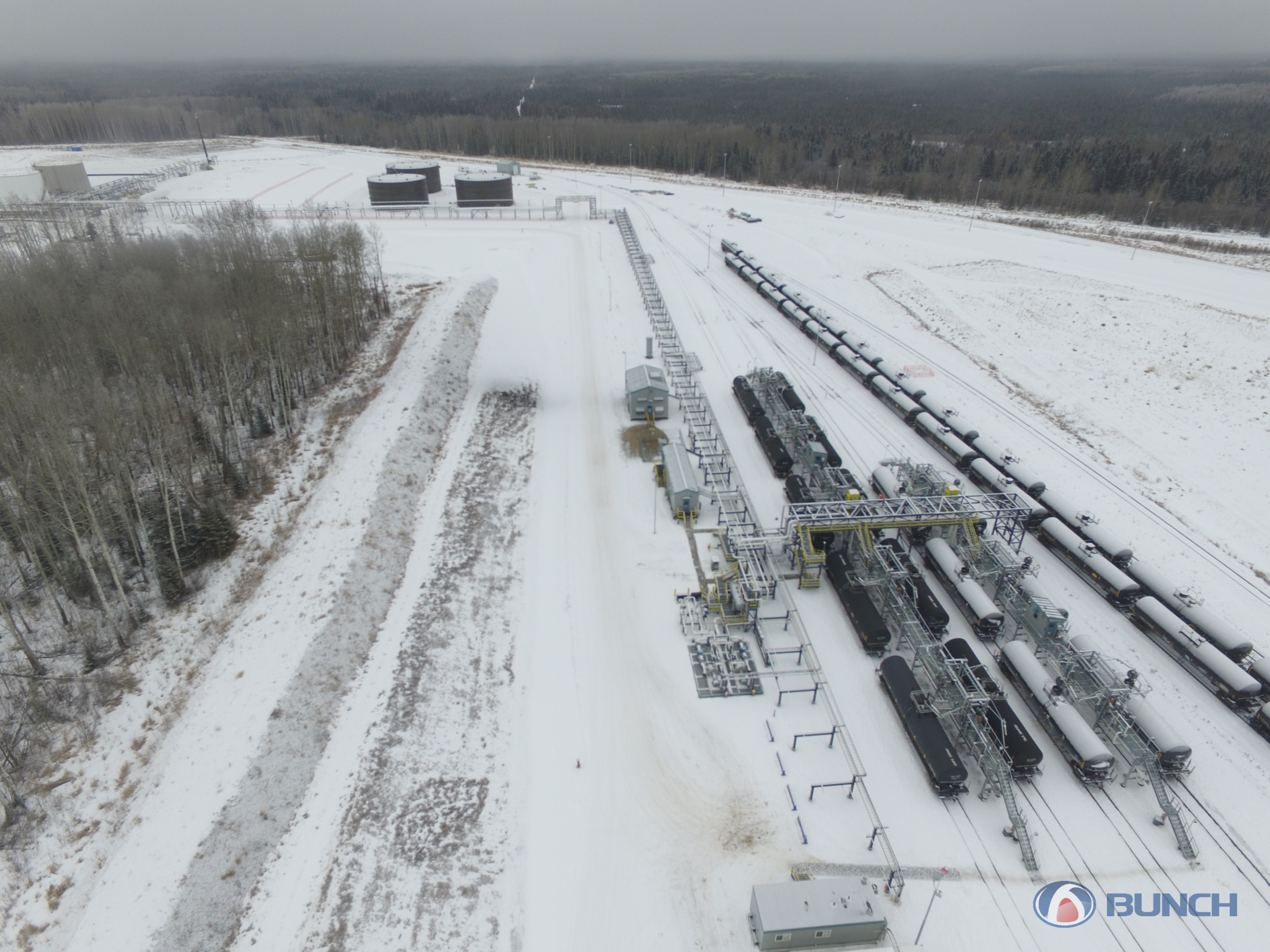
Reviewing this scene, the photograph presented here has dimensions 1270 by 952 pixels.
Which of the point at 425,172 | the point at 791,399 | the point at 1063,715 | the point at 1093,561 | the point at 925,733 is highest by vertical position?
the point at 425,172

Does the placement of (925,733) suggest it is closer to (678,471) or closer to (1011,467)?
(678,471)

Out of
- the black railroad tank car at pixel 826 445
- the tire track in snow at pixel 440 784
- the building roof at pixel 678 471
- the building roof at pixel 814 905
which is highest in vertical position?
the black railroad tank car at pixel 826 445

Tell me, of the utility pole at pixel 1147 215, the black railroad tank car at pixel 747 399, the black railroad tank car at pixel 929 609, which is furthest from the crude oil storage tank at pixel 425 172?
the utility pole at pixel 1147 215

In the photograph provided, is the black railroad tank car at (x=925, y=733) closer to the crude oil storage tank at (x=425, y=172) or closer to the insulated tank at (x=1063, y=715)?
the insulated tank at (x=1063, y=715)

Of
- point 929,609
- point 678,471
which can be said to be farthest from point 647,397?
point 929,609

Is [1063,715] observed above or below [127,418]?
below

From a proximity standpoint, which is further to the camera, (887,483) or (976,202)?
(976,202)

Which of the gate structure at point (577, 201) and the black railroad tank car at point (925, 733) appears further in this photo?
the gate structure at point (577, 201)

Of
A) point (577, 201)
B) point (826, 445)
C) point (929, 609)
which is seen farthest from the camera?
point (577, 201)
